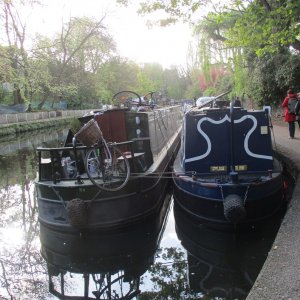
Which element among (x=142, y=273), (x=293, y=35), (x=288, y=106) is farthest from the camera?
(x=288, y=106)

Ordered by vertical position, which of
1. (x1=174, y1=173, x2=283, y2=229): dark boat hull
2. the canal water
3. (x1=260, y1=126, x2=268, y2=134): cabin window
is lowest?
the canal water

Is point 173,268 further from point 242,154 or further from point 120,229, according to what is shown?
point 242,154

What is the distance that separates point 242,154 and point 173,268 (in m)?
2.59

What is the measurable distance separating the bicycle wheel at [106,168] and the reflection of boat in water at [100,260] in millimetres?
945

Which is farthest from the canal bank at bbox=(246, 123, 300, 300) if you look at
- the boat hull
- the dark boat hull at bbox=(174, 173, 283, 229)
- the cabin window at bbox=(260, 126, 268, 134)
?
the boat hull

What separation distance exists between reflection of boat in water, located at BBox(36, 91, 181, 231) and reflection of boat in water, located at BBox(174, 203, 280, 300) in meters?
1.16

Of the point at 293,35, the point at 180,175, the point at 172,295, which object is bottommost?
the point at 172,295

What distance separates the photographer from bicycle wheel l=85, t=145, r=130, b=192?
6582mm

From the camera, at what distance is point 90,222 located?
22.1 ft

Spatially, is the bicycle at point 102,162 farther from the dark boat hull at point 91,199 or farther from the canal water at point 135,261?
the canal water at point 135,261

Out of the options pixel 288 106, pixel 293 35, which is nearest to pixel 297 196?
pixel 293 35

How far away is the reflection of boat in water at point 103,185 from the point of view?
6.62 m

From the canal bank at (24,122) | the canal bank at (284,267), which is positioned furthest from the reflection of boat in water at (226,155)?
the canal bank at (24,122)

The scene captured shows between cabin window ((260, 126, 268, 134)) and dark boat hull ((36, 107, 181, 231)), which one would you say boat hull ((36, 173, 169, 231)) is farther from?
cabin window ((260, 126, 268, 134))
